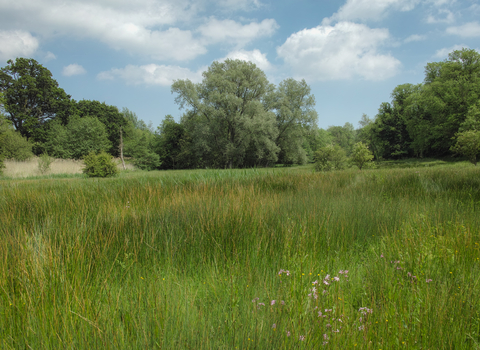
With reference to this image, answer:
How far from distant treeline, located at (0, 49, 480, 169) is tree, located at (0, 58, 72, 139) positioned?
0.43 ft

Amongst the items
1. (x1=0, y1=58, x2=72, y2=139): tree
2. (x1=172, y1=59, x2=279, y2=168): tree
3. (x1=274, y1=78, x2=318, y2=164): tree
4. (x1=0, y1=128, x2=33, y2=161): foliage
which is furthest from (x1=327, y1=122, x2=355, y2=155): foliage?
(x1=0, y1=128, x2=33, y2=161): foliage

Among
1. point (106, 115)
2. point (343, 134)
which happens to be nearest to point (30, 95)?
point (106, 115)

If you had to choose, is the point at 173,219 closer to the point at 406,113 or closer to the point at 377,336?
the point at 377,336

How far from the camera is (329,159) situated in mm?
24016

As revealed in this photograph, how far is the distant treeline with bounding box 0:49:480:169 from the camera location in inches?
1238

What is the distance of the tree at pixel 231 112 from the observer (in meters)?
30.9

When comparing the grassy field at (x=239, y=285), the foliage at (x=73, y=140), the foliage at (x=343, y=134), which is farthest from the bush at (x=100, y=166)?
the foliage at (x=343, y=134)

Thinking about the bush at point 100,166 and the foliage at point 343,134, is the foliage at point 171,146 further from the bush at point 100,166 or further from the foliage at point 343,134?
the foliage at point 343,134

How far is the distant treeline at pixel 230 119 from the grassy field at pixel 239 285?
27.3m

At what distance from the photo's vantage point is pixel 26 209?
13.7 feet

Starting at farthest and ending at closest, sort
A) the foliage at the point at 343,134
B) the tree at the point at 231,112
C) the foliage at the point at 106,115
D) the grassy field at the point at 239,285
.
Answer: the foliage at the point at 343,134, the foliage at the point at 106,115, the tree at the point at 231,112, the grassy field at the point at 239,285

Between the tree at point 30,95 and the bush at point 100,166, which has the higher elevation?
the tree at point 30,95

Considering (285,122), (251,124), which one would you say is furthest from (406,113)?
(251,124)

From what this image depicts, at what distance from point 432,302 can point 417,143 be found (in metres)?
48.5
